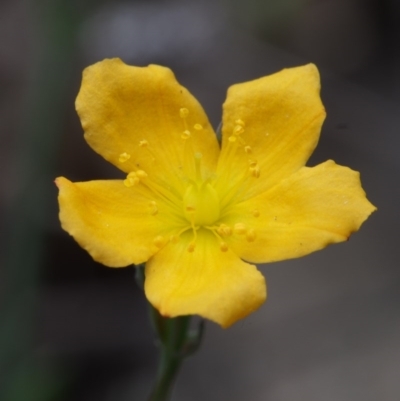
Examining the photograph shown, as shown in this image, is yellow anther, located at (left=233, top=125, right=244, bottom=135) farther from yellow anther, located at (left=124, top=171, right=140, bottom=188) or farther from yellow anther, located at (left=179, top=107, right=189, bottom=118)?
yellow anther, located at (left=124, top=171, right=140, bottom=188)

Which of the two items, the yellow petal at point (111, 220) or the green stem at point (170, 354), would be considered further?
the green stem at point (170, 354)

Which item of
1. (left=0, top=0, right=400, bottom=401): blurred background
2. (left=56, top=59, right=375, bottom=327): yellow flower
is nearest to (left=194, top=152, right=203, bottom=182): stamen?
(left=56, top=59, right=375, bottom=327): yellow flower

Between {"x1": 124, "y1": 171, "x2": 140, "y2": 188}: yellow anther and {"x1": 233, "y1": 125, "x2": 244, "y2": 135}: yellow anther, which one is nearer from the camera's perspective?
{"x1": 124, "y1": 171, "x2": 140, "y2": 188}: yellow anther

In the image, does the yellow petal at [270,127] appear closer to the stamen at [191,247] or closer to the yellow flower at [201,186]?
the yellow flower at [201,186]

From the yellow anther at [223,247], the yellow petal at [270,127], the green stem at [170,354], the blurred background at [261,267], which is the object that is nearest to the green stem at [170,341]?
the green stem at [170,354]

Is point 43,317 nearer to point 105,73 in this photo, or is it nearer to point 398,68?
point 105,73

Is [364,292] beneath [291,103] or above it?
beneath

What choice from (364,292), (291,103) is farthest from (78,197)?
(364,292)

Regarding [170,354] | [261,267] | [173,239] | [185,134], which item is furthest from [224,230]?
[261,267]
